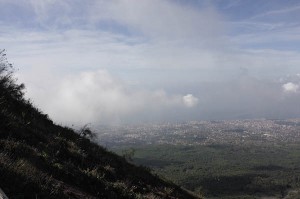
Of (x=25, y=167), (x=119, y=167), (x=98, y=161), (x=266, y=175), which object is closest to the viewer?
(x=25, y=167)

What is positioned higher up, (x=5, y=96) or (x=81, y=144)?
(x=5, y=96)

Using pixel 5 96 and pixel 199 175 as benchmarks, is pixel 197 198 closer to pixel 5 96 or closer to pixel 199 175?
pixel 5 96

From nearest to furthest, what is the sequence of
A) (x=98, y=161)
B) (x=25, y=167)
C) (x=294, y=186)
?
1. (x=25, y=167)
2. (x=98, y=161)
3. (x=294, y=186)

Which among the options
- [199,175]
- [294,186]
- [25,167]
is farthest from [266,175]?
[25,167]

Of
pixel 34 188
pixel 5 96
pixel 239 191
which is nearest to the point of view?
pixel 34 188

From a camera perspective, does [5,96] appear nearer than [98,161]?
No

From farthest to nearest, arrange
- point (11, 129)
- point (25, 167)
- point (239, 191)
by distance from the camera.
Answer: point (239, 191)
point (11, 129)
point (25, 167)

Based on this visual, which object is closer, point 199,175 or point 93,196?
point 93,196

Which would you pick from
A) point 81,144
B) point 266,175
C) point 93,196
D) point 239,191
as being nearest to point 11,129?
point 93,196

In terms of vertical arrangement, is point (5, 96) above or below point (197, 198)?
above

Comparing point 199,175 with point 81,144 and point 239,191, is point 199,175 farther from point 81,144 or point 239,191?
point 81,144
